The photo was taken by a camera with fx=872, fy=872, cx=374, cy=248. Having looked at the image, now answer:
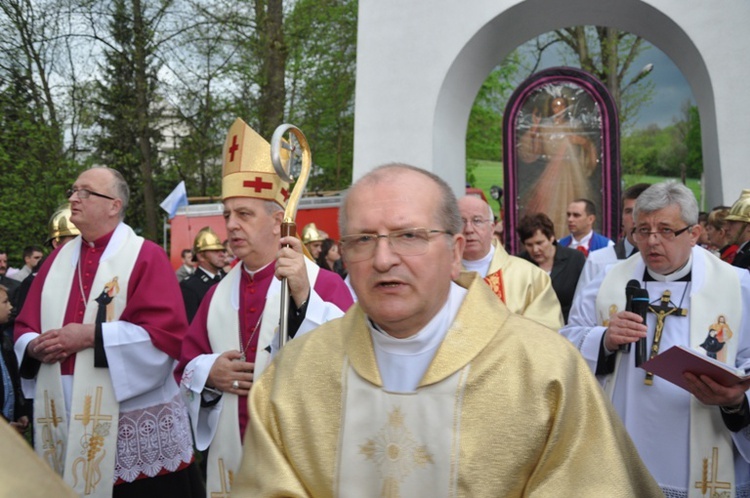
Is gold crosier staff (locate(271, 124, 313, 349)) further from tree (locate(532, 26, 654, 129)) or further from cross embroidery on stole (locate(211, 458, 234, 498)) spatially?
tree (locate(532, 26, 654, 129))

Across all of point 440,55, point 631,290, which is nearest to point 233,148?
point 631,290

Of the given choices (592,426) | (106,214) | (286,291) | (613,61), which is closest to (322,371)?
(592,426)

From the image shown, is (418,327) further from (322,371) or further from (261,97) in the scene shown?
(261,97)

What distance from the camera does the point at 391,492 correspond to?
268cm

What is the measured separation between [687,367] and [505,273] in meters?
2.29

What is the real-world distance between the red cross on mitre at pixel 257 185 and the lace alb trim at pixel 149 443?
4.75ft

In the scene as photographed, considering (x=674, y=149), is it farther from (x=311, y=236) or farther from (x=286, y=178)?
(x=286, y=178)

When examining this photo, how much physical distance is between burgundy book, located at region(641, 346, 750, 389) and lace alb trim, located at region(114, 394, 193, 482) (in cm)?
269

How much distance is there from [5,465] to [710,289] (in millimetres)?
3705

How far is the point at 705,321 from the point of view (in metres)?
4.18

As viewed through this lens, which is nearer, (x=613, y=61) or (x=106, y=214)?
(x=106, y=214)

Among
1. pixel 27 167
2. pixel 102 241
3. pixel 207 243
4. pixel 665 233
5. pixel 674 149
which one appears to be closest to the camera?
pixel 665 233

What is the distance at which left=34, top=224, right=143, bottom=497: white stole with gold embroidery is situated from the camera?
4.86 m

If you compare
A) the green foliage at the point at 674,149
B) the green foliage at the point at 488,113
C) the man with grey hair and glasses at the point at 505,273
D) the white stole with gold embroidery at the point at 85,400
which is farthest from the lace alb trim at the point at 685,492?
the green foliage at the point at 674,149
